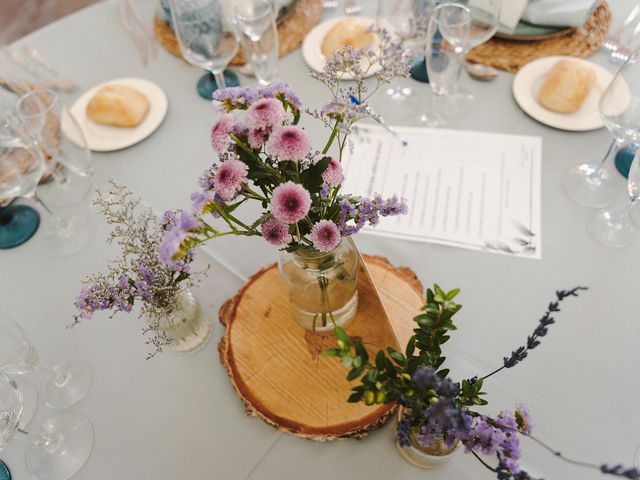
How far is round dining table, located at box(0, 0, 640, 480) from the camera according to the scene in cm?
68

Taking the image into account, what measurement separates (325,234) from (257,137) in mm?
124

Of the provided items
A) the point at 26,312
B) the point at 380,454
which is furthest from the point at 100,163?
the point at 380,454

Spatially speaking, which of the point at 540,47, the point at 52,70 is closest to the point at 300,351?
the point at 540,47


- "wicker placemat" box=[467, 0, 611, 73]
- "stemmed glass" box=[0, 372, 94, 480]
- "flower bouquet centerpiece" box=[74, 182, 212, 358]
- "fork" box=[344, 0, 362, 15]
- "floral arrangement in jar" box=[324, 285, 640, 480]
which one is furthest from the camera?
"fork" box=[344, 0, 362, 15]

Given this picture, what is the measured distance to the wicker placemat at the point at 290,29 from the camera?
3.90ft

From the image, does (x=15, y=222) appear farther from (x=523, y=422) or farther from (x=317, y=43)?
(x=523, y=422)

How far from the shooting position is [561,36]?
1.13 m

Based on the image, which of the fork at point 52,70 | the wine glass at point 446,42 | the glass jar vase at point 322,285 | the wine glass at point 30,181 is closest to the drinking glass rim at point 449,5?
→ the wine glass at point 446,42

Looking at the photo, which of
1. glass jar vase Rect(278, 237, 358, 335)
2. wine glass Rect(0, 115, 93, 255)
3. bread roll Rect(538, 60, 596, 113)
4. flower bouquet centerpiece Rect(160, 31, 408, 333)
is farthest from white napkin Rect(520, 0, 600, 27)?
wine glass Rect(0, 115, 93, 255)

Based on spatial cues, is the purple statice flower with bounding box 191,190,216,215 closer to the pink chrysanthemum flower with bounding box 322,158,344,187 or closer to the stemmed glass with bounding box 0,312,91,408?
the pink chrysanthemum flower with bounding box 322,158,344,187

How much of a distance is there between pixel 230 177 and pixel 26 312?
0.60 meters

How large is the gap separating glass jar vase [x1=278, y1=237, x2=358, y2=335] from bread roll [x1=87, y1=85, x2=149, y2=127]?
0.58 m

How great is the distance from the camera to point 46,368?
79 centimetres

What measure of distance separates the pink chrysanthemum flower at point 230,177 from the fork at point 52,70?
914 millimetres
